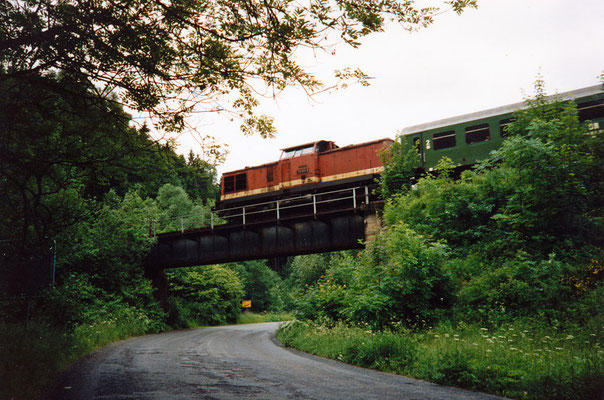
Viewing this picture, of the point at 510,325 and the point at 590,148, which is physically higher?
the point at 590,148

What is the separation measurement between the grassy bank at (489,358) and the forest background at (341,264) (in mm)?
34

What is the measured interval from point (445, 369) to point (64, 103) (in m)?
8.59

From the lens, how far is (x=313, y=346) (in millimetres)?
12383

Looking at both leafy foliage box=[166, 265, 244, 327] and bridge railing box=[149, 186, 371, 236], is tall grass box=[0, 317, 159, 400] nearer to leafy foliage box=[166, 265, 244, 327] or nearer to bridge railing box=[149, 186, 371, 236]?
bridge railing box=[149, 186, 371, 236]

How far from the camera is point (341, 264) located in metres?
17.9

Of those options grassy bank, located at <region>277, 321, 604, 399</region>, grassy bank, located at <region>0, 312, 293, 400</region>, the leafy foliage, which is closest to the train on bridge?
grassy bank, located at <region>277, 321, 604, 399</region>

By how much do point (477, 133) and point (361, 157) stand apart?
5570mm

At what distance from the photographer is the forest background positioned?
237 inches

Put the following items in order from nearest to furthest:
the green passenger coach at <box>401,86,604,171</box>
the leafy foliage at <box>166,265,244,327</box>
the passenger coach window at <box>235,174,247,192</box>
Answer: the green passenger coach at <box>401,86,604,171</box> < the passenger coach window at <box>235,174,247,192</box> < the leafy foliage at <box>166,265,244,327</box>

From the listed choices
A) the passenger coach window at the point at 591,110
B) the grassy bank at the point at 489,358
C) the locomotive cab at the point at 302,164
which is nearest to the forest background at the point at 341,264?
the grassy bank at the point at 489,358

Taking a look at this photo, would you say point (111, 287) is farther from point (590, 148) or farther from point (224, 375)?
point (590, 148)

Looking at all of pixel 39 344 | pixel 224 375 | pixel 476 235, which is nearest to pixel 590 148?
pixel 476 235

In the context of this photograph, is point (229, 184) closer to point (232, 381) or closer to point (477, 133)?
point (477, 133)

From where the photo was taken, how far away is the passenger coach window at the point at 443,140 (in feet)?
63.1
